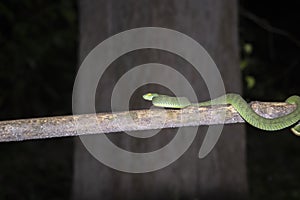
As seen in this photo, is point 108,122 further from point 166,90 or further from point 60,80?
point 60,80

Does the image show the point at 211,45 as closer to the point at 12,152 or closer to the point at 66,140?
the point at 12,152

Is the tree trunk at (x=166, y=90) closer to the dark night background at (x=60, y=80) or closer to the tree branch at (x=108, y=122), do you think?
the dark night background at (x=60, y=80)

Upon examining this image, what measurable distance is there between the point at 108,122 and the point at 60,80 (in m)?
7.50

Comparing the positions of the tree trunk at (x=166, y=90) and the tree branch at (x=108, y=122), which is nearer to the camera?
the tree branch at (x=108, y=122)

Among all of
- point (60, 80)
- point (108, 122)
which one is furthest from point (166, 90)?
point (60, 80)

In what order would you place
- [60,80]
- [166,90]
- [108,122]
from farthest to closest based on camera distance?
[60,80], [166,90], [108,122]

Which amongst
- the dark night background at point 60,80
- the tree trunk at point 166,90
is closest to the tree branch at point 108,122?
the tree trunk at point 166,90

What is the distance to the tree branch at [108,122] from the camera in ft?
7.46

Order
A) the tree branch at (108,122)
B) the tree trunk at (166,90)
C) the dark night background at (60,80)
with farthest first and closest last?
the dark night background at (60,80), the tree trunk at (166,90), the tree branch at (108,122)

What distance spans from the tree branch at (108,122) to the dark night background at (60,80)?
13.8 ft

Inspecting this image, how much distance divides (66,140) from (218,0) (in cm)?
551

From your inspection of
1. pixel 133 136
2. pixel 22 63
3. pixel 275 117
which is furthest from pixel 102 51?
pixel 22 63

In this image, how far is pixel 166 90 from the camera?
434 centimetres

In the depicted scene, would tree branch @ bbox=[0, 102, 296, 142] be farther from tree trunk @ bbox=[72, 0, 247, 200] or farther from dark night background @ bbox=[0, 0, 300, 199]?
dark night background @ bbox=[0, 0, 300, 199]
